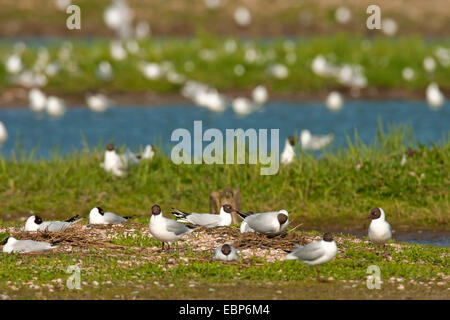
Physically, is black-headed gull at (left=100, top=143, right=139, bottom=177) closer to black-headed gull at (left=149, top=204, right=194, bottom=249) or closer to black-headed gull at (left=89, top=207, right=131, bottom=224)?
black-headed gull at (left=89, top=207, right=131, bottom=224)

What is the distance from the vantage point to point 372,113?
3108 centimetres

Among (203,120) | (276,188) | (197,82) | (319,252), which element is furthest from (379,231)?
(197,82)

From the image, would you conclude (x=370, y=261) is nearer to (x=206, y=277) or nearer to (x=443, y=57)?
(x=206, y=277)

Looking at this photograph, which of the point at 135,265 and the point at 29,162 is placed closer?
the point at 135,265

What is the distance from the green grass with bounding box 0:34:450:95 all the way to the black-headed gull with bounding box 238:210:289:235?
2084cm

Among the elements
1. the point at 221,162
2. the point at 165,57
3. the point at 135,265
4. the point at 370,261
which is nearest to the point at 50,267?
the point at 135,265

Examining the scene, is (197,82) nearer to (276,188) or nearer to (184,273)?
(276,188)

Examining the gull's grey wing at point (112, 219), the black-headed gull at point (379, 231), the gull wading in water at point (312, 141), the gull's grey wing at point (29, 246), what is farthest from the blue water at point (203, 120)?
the gull's grey wing at point (29, 246)

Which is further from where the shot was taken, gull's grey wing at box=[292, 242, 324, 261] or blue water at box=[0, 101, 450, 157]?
blue water at box=[0, 101, 450, 157]

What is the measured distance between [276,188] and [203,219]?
3.72 m

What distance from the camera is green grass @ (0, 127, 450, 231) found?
647 inches

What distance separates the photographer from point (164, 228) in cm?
1222

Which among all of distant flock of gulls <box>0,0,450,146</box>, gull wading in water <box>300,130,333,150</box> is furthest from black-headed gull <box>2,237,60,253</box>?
distant flock of gulls <box>0,0,450,146</box>
